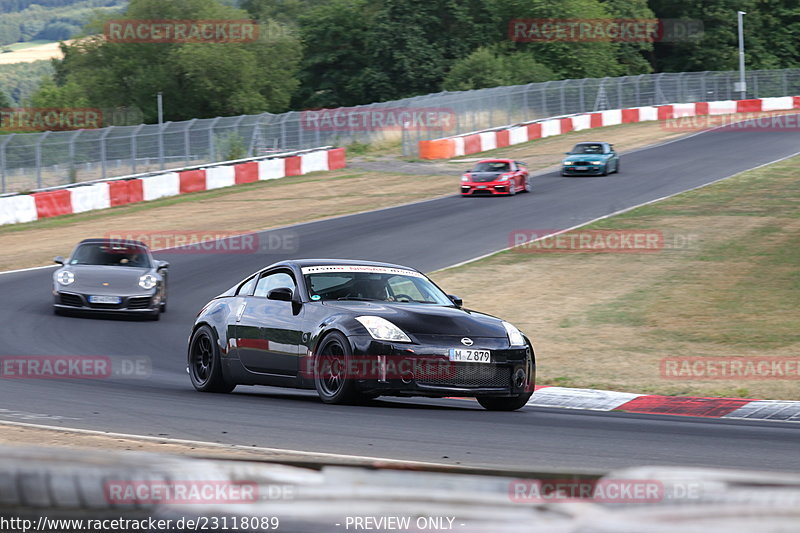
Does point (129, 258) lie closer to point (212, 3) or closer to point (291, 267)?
point (291, 267)

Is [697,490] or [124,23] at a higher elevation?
[124,23]

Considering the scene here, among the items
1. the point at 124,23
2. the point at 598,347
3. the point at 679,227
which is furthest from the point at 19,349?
the point at 124,23

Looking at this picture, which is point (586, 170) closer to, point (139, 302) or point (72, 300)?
point (139, 302)

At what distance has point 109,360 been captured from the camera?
14211 millimetres

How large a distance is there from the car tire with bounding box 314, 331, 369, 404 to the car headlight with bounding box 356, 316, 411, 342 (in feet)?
0.74

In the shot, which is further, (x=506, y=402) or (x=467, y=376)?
(x=506, y=402)

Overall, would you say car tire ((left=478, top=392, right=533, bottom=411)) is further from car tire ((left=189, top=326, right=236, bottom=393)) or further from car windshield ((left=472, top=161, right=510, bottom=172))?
car windshield ((left=472, top=161, right=510, bottom=172))

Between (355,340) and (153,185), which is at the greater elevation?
(355,340)

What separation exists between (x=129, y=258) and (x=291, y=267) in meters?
9.11
